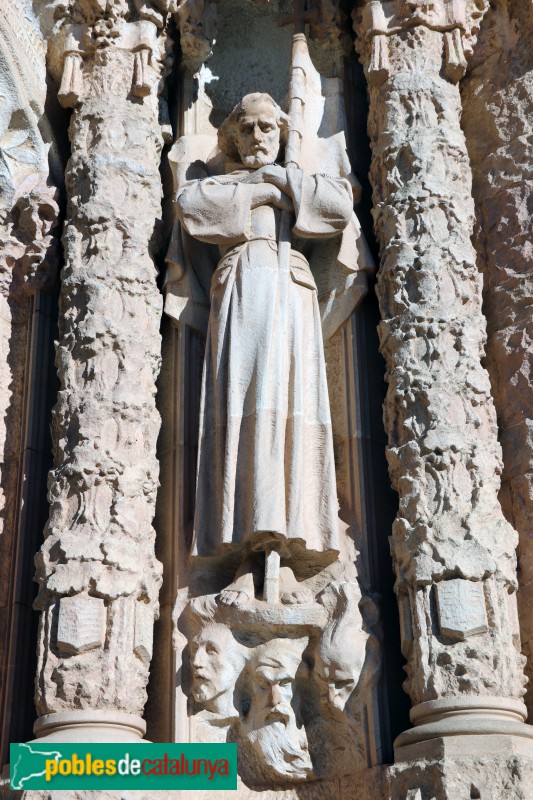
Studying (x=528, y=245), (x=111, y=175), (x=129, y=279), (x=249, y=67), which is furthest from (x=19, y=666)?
(x=249, y=67)

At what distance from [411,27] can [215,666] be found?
425cm

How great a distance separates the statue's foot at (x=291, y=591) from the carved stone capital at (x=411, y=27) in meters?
3.25

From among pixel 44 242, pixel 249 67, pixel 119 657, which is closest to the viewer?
pixel 119 657

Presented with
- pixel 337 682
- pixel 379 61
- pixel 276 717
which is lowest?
pixel 276 717

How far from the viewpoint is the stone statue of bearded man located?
21.2ft

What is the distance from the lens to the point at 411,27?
301 inches

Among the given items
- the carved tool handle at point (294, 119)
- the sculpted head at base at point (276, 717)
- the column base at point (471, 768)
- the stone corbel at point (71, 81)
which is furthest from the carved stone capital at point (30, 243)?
the column base at point (471, 768)

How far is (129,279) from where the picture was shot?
7.00 m

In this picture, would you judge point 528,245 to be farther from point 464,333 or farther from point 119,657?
point 119,657

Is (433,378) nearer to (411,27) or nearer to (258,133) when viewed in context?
(258,133)

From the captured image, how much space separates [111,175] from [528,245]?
2613 millimetres

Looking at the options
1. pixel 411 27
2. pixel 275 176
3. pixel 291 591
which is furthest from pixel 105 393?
pixel 411 27

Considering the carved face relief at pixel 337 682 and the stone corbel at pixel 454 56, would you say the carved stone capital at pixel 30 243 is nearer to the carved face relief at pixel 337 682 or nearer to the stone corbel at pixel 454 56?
the stone corbel at pixel 454 56

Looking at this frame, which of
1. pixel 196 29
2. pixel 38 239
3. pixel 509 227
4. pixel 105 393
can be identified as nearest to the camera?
pixel 105 393
